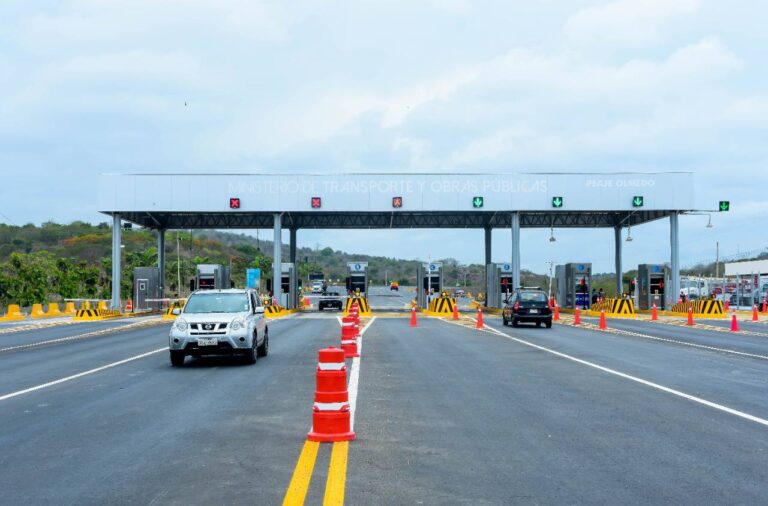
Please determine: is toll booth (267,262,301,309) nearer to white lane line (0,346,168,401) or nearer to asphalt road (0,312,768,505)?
white lane line (0,346,168,401)

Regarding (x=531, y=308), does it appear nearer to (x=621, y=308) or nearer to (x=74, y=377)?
(x=621, y=308)

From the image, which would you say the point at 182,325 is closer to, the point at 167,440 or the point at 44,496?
the point at 167,440

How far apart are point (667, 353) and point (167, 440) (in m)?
15.2

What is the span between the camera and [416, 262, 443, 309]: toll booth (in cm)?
5553

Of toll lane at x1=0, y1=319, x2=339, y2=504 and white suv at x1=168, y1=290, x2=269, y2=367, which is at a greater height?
white suv at x1=168, y1=290, x2=269, y2=367

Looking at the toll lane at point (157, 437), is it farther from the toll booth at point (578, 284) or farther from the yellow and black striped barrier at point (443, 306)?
the toll booth at point (578, 284)

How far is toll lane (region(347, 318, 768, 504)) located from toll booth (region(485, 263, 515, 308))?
39006mm

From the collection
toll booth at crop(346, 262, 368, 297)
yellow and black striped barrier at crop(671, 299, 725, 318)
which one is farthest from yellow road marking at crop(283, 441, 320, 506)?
toll booth at crop(346, 262, 368, 297)

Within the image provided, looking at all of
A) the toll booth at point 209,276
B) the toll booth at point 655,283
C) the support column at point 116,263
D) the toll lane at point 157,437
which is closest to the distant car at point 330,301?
the toll booth at point 209,276

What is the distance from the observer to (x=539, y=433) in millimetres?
9414

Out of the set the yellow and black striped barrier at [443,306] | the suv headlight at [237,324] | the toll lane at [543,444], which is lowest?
the toll lane at [543,444]

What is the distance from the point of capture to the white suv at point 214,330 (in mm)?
16953

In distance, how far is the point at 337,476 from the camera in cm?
728

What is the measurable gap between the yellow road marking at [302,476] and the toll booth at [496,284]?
151 ft
